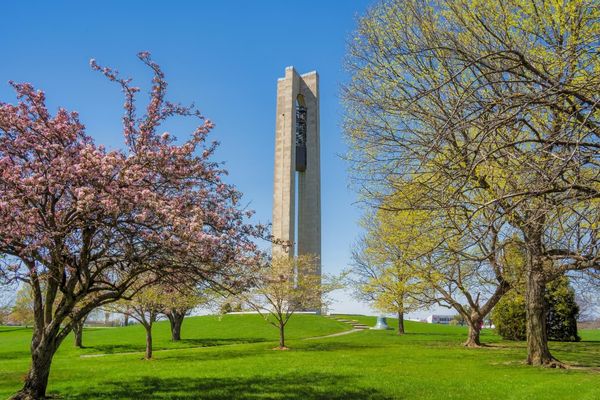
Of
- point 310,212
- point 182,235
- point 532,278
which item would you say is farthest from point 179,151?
point 310,212

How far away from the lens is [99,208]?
976 centimetres

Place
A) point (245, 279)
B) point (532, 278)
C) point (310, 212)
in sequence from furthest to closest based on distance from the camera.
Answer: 1. point (310, 212)
2. point (532, 278)
3. point (245, 279)

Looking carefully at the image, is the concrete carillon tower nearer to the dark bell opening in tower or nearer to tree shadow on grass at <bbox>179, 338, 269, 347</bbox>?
the dark bell opening in tower

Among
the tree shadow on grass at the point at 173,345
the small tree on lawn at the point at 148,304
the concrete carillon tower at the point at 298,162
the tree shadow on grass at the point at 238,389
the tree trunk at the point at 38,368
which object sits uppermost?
the concrete carillon tower at the point at 298,162

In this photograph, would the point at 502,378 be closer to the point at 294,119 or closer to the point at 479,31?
the point at 479,31

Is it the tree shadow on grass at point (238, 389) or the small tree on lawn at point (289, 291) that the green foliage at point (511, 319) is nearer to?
the small tree on lawn at point (289, 291)

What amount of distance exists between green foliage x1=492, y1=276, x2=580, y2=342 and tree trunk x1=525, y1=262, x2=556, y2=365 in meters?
13.8

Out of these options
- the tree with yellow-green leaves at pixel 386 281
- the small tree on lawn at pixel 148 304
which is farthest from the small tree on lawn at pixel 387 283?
the small tree on lawn at pixel 148 304

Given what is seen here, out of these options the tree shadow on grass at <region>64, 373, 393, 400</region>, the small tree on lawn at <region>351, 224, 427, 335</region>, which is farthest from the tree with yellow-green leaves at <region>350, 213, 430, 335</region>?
the tree shadow on grass at <region>64, 373, 393, 400</region>

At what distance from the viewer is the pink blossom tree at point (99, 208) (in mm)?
9617

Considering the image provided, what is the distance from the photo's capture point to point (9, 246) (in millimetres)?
10094

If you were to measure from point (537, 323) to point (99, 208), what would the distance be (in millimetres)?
14761

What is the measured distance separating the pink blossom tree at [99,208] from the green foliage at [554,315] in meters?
24.6

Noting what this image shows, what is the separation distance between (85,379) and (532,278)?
14.8m
